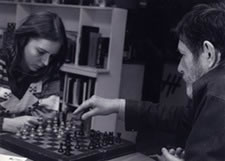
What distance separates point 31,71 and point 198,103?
1022 millimetres

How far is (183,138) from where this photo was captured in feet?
5.75

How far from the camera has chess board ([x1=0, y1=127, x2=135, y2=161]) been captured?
1.34 metres

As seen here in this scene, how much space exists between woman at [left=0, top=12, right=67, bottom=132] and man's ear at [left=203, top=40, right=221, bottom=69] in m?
0.95

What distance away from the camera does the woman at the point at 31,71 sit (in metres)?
1.81

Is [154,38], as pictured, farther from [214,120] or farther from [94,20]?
[214,120]

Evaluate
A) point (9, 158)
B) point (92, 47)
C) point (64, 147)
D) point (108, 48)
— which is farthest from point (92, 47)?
point (9, 158)

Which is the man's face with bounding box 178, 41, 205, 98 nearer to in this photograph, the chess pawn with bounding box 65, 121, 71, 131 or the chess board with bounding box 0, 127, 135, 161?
the chess board with bounding box 0, 127, 135, 161

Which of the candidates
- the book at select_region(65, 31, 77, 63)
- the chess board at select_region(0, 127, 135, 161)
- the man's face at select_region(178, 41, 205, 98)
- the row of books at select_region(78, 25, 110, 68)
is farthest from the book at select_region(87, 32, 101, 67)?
the man's face at select_region(178, 41, 205, 98)

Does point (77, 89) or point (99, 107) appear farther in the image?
point (77, 89)

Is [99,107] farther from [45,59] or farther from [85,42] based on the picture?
[85,42]

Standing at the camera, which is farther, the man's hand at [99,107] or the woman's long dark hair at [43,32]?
the woman's long dark hair at [43,32]

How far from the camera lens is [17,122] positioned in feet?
5.93

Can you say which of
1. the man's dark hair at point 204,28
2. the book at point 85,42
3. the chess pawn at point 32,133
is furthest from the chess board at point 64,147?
the book at point 85,42

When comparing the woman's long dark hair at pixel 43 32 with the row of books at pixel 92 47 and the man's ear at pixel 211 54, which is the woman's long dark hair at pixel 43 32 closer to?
the row of books at pixel 92 47
